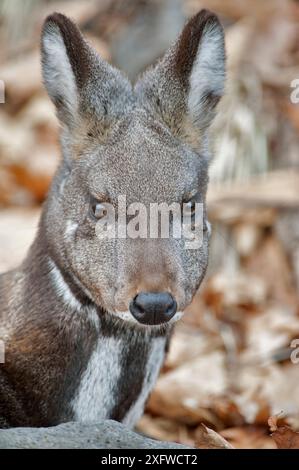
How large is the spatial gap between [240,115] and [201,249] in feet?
22.7

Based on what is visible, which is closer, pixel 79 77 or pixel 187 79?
pixel 79 77

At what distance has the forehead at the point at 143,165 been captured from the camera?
5.95m

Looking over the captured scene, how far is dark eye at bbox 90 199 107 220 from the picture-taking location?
6.03m

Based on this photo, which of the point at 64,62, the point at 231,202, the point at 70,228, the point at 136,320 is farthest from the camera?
the point at 231,202

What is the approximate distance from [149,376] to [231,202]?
559cm

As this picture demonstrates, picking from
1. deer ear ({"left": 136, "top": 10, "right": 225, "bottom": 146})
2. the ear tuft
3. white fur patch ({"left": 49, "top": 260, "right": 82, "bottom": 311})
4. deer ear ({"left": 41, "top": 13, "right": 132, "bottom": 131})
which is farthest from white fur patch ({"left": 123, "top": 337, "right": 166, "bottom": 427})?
the ear tuft

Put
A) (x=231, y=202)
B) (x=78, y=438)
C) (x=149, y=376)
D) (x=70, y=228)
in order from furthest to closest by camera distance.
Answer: (x=231, y=202) → (x=149, y=376) → (x=70, y=228) → (x=78, y=438)

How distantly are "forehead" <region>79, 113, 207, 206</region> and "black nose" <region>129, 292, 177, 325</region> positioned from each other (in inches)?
26.2

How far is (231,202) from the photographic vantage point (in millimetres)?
11906

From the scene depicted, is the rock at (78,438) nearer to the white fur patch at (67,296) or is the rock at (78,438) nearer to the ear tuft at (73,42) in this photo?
the white fur patch at (67,296)

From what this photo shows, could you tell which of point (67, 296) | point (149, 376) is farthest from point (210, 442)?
point (67, 296)

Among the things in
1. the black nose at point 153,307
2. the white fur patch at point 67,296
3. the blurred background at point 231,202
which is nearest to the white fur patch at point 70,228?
the white fur patch at point 67,296

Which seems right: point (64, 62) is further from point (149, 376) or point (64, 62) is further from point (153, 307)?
point (149, 376)
